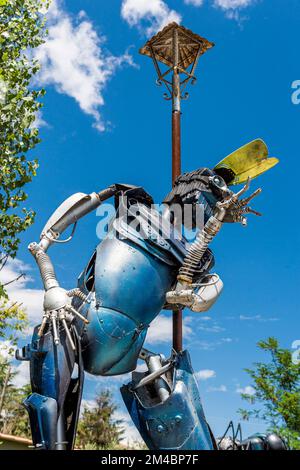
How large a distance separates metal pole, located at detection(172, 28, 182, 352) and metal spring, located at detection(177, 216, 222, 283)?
69 cm

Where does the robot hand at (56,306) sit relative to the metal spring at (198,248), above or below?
below

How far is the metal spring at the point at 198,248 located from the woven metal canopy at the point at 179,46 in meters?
2.48

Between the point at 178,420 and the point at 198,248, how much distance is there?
1218mm

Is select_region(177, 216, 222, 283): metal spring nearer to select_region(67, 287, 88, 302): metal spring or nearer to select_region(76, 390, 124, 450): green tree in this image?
select_region(67, 287, 88, 302): metal spring

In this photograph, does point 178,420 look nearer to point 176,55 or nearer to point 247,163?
point 247,163

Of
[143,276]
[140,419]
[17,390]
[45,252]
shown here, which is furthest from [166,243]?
[17,390]

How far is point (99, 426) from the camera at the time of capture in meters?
17.3

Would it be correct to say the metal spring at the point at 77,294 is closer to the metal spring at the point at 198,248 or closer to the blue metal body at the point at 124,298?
the blue metal body at the point at 124,298

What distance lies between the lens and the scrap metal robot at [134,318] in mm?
3748

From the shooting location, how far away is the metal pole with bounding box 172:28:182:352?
14.9 ft

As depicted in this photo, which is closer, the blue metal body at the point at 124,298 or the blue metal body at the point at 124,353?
the blue metal body at the point at 124,353

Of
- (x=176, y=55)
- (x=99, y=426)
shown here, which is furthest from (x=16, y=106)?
(x=99, y=426)

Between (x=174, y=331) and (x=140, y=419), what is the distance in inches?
33.8

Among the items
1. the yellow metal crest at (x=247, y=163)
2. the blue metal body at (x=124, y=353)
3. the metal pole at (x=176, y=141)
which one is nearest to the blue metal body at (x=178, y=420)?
the blue metal body at (x=124, y=353)
